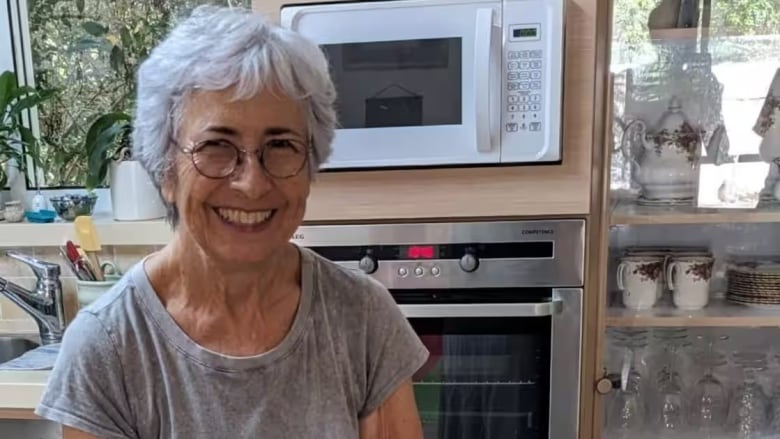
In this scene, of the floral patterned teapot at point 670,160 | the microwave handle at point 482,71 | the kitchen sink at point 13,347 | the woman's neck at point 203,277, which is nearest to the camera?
the woman's neck at point 203,277

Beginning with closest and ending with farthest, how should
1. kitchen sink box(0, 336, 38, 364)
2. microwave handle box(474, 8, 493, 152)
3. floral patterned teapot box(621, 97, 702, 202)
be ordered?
microwave handle box(474, 8, 493, 152) → floral patterned teapot box(621, 97, 702, 202) → kitchen sink box(0, 336, 38, 364)

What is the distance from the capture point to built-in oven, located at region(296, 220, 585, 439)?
1.38 meters

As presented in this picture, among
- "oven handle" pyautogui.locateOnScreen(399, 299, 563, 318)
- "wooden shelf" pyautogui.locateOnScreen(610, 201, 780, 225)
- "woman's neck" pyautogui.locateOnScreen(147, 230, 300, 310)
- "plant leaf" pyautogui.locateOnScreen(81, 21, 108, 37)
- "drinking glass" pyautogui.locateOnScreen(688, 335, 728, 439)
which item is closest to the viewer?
"woman's neck" pyautogui.locateOnScreen(147, 230, 300, 310)

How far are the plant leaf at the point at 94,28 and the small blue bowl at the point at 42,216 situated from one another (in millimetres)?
518

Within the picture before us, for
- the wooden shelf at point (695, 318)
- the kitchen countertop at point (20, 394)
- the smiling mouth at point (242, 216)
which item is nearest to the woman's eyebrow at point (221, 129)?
the smiling mouth at point (242, 216)

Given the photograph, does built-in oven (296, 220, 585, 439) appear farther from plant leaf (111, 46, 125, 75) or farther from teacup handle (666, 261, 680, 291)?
plant leaf (111, 46, 125, 75)

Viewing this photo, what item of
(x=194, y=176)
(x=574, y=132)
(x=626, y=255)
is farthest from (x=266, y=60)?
(x=626, y=255)

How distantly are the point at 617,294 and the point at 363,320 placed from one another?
84 centimetres

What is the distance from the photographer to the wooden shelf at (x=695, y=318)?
151 cm

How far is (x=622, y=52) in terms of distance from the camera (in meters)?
1.60

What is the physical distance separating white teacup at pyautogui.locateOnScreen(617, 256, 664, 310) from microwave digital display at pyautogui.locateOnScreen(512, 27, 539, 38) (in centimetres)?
61

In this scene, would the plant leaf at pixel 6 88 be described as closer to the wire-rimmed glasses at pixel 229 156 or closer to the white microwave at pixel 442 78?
the white microwave at pixel 442 78

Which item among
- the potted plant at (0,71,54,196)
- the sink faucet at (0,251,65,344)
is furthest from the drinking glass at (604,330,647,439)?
the potted plant at (0,71,54,196)

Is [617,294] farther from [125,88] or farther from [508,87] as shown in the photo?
[125,88]
